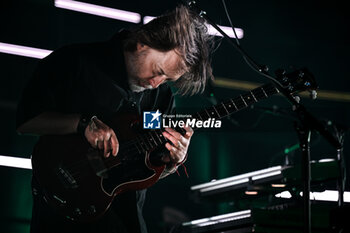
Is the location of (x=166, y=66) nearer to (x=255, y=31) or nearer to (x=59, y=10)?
(x=59, y=10)

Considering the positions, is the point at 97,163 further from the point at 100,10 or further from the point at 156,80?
the point at 100,10

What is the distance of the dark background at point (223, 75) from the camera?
3086 millimetres

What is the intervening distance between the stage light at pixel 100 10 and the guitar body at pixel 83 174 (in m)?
1.37

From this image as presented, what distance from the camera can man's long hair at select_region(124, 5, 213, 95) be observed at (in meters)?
2.46

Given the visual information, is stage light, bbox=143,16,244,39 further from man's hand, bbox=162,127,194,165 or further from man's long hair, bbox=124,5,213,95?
man's hand, bbox=162,127,194,165

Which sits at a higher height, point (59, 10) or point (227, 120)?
point (59, 10)

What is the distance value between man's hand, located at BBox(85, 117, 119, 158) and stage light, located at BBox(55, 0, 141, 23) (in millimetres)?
1380

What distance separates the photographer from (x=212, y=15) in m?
3.74

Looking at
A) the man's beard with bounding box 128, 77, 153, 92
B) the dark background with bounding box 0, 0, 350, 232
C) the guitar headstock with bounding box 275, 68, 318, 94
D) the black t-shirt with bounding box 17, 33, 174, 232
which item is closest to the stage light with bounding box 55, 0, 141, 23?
the dark background with bounding box 0, 0, 350, 232

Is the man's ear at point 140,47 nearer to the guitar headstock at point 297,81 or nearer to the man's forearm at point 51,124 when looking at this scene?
the man's forearm at point 51,124

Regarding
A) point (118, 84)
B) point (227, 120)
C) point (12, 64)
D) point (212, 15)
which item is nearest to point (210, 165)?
point (227, 120)

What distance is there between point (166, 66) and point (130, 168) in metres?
0.63
